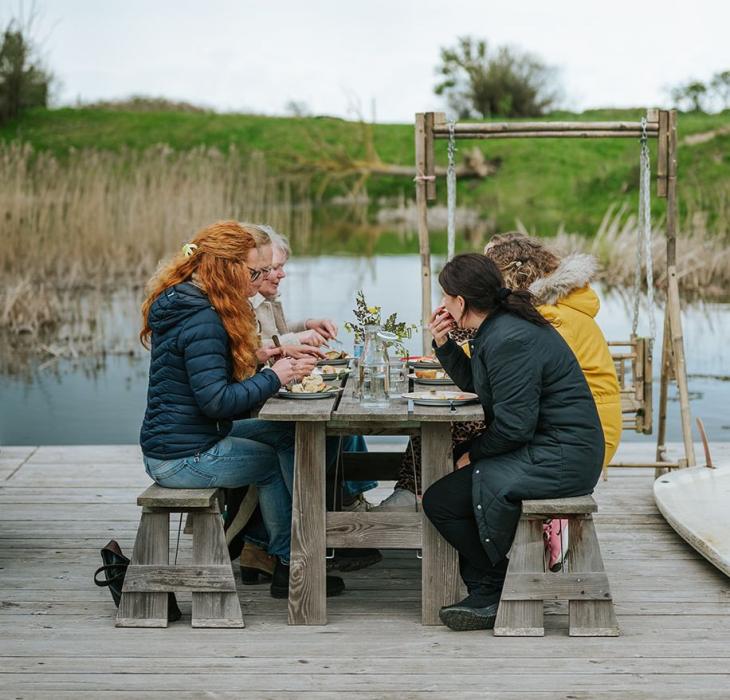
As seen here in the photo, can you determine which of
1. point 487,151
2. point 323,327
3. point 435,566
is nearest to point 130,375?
point 323,327

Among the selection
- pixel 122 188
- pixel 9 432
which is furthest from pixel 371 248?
pixel 9 432

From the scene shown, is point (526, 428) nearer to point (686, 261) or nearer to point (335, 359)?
point (335, 359)

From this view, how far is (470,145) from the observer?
101 ft

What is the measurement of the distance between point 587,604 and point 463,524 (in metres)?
0.42

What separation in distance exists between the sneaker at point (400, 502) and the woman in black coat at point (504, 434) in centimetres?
42

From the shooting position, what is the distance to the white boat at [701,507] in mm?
4137

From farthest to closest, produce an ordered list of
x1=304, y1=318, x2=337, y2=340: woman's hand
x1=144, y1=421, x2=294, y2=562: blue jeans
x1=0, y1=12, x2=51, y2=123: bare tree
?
x1=0, y1=12, x2=51, y2=123: bare tree
x1=304, y1=318, x2=337, y2=340: woman's hand
x1=144, y1=421, x2=294, y2=562: blue jeans

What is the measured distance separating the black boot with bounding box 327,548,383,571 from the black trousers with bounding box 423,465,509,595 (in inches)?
28.3

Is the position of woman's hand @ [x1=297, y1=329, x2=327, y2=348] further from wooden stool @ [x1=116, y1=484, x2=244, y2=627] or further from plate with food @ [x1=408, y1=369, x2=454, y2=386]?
wooden stool @ [x1=116, y1=484, x2=244, y2=627]

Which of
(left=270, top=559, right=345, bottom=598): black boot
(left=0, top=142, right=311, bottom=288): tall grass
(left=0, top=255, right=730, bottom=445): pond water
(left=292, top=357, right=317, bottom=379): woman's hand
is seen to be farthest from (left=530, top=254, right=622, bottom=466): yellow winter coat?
(left=0, top=142, right=311, bottom=288): tall grass

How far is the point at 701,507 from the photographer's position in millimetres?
4621

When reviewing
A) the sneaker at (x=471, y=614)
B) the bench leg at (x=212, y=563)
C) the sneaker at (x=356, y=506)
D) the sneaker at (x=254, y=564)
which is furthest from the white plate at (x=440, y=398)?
the sneaker at (x=356, y=506)

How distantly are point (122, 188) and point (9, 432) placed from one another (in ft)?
12.2

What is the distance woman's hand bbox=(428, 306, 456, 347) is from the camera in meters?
3.80
